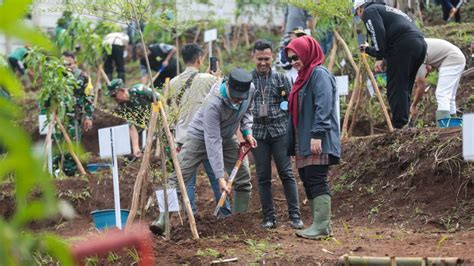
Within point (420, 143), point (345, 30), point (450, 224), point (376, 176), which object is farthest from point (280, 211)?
point (345, 30)

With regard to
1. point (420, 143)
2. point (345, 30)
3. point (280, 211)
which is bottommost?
point (280, 211)

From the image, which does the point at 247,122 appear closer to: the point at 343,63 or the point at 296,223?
the point at 296,223

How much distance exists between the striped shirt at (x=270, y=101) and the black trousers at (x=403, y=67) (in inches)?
63.2

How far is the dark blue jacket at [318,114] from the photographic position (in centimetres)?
670

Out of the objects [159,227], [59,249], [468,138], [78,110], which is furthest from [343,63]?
[59,249]

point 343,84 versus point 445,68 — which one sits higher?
point 445,68

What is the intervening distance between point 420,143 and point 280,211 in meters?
1.64

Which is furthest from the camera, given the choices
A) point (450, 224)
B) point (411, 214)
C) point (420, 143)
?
point (420, 143)

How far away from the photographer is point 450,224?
24.5ft

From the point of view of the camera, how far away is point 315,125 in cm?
671

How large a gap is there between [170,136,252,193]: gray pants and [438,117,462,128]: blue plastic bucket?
8.34 feet

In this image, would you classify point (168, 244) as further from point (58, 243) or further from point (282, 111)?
point (58, 243)

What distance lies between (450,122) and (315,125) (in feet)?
10.6


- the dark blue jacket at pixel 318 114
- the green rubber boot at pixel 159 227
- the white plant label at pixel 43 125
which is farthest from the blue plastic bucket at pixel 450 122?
the white plant label at pixel 43 125
